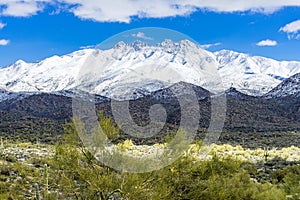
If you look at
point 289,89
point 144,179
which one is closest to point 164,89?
point 289,89

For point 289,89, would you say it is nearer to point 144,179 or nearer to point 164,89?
point 164,89

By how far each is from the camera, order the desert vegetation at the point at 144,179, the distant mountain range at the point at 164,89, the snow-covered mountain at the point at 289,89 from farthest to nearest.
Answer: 1. the snow-covered mountain at the point at 289,89
2. the distant mountain range at the point at 164,89
3. the desert vegetation at the point at 144,179

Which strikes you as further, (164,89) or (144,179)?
(164,89)

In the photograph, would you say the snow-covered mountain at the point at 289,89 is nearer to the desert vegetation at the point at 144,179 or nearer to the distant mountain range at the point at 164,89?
the distant mountain range at the point at 164,89

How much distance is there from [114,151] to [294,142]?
4839 cm

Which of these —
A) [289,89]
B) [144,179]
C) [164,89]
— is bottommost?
[144,179]

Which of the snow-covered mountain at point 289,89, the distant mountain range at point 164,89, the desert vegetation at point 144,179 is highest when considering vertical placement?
the snow-covered mountain at point 289,89

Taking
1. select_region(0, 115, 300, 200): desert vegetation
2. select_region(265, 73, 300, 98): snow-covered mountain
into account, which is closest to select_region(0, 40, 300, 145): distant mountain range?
select_region(265, 73, 300, 98): snow-covered mountain

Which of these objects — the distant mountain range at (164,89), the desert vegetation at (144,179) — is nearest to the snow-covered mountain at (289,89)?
the distant mountain range at (164,89)

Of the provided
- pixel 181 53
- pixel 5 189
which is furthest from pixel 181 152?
pixel 5 189

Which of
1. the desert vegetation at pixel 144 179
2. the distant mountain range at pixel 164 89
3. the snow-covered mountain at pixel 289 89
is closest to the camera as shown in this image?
the desert vegetation at pixel 144 179

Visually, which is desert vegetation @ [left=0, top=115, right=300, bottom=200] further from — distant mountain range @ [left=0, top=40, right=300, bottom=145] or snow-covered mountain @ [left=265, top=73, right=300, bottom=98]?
snow-covered mountain @ [left=265, top=73, right=300, bottom=98]

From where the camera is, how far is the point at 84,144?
1473 cm

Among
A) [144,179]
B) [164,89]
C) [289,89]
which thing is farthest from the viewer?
[289,89]
